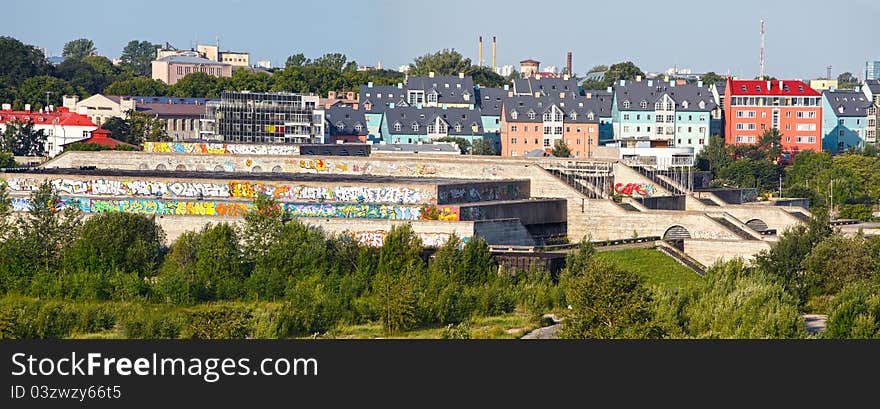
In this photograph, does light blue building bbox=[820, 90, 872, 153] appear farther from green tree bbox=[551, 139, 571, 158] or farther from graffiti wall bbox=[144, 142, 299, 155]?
graffiti wall bbox=[144, 142, 299, 155]

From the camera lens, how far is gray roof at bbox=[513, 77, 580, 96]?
12231 cm

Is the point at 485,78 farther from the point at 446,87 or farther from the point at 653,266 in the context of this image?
the point at 653,266

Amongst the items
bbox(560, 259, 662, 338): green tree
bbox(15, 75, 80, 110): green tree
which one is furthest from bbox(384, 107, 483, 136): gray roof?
bbox(560, 259, 662, 338): green tree

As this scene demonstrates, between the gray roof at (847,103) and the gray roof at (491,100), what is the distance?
2341cm

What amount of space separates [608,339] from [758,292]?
9847 mm

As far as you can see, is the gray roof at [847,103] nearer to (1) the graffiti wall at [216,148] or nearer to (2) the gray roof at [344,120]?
(2) the gray roof at [344,120]

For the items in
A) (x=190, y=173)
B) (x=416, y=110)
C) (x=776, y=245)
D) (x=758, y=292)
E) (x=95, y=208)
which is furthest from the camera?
(x=416, y=110)

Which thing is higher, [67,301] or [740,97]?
[740,97]

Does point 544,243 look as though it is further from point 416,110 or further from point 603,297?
point 416,110

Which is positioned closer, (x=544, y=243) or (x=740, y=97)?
(x=544, y=243)

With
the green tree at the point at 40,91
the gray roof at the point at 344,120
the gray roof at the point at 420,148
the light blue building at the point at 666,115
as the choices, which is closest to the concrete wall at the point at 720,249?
the gray roof at the point at 420,148

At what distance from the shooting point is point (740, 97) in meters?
115

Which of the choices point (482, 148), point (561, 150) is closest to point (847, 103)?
point (561, 150)

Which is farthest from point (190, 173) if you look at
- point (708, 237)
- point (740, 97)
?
point (740, 97)
